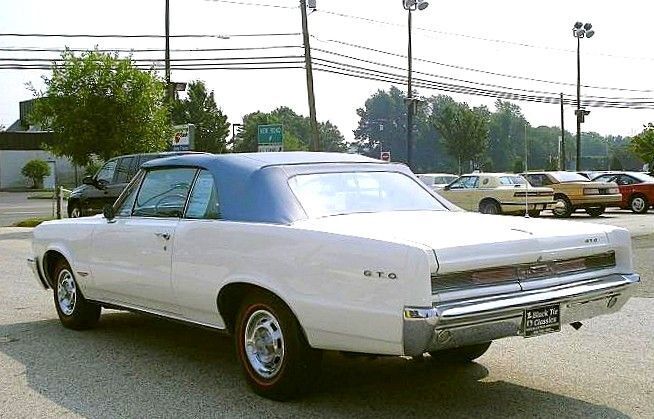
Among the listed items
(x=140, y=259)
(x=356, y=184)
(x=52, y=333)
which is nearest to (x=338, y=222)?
(x=356, y=184)

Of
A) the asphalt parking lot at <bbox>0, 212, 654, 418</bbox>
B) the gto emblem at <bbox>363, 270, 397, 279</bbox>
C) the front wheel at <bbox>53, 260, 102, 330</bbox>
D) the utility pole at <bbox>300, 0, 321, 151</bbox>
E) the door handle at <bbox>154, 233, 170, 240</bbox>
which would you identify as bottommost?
the asphalt parking lot at <bbox>0, 212, 654, 418</bbox>

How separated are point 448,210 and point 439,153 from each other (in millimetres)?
122160

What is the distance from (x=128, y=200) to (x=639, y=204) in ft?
82.0

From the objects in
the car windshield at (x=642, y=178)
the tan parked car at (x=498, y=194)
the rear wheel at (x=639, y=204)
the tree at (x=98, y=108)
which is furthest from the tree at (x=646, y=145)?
the tree at (x=98, y=108)

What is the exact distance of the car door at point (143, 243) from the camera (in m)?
6.21

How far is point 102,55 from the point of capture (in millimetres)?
25172

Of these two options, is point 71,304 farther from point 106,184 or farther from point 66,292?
point 106,184

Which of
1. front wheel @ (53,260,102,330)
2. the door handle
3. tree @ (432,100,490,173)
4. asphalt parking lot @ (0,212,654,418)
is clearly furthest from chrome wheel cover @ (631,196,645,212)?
tree @ (432,100,490,173)

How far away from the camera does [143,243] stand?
21.1ft

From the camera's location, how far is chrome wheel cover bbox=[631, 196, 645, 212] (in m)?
28.6

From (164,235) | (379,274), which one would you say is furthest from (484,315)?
(164,235)

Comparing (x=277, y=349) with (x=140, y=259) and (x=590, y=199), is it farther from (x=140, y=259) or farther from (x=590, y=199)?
(x=590, y=199)

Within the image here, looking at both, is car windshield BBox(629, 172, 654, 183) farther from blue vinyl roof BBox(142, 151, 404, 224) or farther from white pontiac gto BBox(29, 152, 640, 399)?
blue vinyl roof BBox(142, 151, 404, 224)

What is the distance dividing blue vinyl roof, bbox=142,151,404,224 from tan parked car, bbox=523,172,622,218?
70.4ft
